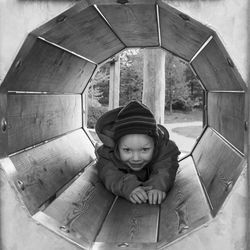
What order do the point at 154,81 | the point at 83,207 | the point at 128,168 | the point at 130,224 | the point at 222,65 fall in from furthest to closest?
the point at 154,81 → the point at 128,168 → the point at 83,207 → the point at 130,224 → the point at 222,65

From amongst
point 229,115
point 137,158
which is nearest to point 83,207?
point 137,158

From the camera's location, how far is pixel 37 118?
239 cm

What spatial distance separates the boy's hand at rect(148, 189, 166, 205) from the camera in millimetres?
2246

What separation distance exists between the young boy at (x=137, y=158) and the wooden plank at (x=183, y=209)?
72 mm

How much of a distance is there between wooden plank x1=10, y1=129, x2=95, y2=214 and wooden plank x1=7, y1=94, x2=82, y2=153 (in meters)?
0.05

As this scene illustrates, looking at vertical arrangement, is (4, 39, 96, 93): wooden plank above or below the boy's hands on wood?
above

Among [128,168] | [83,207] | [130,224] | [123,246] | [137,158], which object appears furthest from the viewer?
[128,168]

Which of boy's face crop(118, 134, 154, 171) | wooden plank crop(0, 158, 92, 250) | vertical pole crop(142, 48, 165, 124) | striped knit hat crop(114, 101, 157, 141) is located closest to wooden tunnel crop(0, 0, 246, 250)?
wooden plank crop(0, 158, 92, 250)

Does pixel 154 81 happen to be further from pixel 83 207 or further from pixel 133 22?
pixel 83 207

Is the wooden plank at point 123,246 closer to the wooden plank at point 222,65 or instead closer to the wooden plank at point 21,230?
the wooden plank at point 21,230

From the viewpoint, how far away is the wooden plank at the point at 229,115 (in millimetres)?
1823

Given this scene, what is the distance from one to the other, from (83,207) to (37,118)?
0.54 meters

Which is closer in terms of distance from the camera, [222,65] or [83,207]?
[222,65]

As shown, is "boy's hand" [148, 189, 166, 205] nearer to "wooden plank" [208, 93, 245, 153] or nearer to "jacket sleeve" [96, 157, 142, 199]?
"jacket sleeve" [96, 157, 142, 199]
